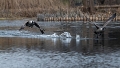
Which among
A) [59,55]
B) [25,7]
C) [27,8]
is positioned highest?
[25,7]

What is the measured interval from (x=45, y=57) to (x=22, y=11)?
56187mm

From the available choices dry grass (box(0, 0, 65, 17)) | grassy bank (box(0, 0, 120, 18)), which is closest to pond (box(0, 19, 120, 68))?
grassy bank (box(0, 0, 120, 18))

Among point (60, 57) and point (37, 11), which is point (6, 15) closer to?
point (37, 11)

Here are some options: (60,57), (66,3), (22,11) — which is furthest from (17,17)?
(60,57)

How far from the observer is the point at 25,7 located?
258 feet

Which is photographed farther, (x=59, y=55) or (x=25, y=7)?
(x=25, y=7)

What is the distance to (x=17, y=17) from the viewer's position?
77.9 metres

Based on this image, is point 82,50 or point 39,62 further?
point 82,50

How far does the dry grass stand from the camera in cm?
7675

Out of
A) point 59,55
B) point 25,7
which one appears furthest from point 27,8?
point 59,55

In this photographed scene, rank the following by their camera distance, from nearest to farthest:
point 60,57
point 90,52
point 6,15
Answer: point 60,57, point 90,52, point 6,15

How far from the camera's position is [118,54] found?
23000mm

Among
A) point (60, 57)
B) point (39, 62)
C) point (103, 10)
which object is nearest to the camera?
point (39, 62)

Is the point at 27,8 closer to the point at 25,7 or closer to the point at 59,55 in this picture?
the point at 25,7
